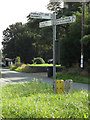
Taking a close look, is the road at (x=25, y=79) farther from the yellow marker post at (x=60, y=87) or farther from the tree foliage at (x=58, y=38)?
the yellow marker post at (x=60, y=87)

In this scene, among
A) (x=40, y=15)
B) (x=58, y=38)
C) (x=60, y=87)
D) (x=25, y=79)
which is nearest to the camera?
(x=40, y=15)

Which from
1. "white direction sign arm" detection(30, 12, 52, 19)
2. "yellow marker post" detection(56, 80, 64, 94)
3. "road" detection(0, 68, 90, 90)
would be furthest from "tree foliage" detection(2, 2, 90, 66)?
"road" detection(0, 68, 90, 90)

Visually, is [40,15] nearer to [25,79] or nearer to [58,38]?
[25,79]

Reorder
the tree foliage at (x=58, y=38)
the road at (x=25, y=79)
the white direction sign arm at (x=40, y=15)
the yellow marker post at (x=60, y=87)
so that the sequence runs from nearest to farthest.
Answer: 1. the white direction sign arm at (x=40, y=15)
2. the yellow marker post at (x=60, y=87)
3. the road at (x=25, y=79)
4. the tree foliage at (x=58, y=38)

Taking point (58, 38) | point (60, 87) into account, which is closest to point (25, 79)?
point (60, 87)

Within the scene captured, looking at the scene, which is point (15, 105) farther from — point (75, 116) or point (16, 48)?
point (16, 48)

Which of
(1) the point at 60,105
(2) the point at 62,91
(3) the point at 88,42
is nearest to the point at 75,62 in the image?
(3) the point at 88,42

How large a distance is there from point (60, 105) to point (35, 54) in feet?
151

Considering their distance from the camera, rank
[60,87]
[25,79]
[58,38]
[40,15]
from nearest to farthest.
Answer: [40,15] < [60,87] < [25,79] < [58,38]

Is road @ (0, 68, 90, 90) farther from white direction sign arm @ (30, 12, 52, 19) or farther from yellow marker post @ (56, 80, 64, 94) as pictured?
white direction sign arm @ (30, 12, 52, 19)

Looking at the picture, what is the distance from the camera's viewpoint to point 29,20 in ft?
89.2

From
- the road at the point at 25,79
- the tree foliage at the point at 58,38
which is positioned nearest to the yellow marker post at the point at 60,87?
the tree foliage at the point at 58,38

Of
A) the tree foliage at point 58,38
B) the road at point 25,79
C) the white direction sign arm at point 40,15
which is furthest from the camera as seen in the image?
the tree foliage at point 58,38

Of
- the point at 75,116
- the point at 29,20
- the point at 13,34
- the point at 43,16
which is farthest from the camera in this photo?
the point at 13,34
